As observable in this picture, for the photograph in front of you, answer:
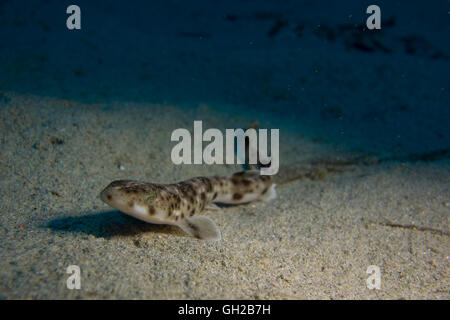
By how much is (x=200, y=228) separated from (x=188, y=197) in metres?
0.56

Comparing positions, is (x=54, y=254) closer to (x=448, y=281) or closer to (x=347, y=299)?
(x=347, y=299)

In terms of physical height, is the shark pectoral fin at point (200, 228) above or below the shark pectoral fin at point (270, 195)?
below

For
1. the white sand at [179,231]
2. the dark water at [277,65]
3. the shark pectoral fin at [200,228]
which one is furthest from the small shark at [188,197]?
the dark water at [277,65]

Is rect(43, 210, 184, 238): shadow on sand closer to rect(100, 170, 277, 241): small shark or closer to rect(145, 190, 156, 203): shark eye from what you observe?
rect(100, 170, 277, 241): small shark

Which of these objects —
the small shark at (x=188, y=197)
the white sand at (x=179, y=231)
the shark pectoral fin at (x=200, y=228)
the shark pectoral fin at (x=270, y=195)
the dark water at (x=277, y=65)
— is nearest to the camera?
the white sand at (x=179, y=231)

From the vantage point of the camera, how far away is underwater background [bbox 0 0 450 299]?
2.86 m

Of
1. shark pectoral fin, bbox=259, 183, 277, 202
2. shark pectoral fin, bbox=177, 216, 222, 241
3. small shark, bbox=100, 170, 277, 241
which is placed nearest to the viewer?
small shark, bbox=100, 170, 277, 241

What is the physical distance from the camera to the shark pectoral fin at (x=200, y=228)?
11.4 ft

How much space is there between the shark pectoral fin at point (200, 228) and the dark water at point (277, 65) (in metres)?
4.66

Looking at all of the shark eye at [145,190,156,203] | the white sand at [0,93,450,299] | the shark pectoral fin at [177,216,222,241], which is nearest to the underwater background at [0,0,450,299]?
the white sand at [0,93,450,299]

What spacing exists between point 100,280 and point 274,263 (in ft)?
5.67

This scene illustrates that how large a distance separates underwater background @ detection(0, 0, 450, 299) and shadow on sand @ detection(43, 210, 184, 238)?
0.02 metres

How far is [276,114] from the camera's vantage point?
8.34 m

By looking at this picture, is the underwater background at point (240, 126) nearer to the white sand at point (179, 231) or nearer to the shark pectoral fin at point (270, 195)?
the white sand at point (179, 231)
